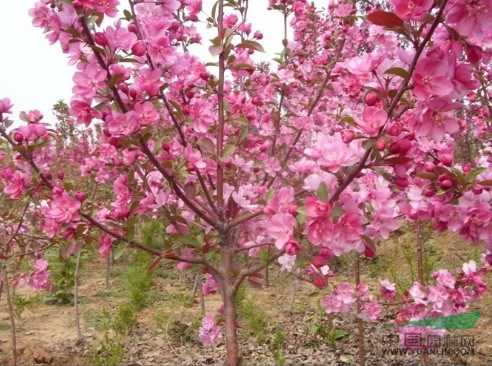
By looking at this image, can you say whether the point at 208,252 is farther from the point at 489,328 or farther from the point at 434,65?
the point at 489,328

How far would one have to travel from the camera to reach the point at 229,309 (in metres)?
1.64

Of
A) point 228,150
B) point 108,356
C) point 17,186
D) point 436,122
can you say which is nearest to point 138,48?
point 228,150

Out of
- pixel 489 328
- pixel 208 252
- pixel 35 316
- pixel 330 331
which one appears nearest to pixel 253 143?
pixel 208 252

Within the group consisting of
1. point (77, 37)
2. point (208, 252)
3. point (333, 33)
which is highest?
point (333, 33)

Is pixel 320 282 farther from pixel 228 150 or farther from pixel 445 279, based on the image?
pixel 445 279

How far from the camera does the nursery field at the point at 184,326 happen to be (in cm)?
366

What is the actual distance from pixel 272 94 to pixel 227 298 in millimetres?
1790

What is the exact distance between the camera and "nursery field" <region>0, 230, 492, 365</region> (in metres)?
3.66

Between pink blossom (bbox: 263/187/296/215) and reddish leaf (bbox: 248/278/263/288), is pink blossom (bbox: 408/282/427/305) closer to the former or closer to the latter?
reddish leaf (bbox: 248/278/263/288)

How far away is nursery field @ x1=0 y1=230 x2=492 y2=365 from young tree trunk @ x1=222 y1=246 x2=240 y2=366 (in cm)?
127

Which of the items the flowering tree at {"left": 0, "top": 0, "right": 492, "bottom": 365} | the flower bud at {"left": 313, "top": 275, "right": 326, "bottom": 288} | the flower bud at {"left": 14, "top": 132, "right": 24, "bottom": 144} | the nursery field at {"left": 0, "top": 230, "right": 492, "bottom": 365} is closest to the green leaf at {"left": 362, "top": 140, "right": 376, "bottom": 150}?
the flowering tree at {"left": 0, "top": 0, "right": 492, "bottom": 365}

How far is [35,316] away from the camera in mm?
5125

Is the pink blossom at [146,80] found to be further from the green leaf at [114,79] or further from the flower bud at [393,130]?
the flower bud at [393,130]

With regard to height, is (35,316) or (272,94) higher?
(272,94)
